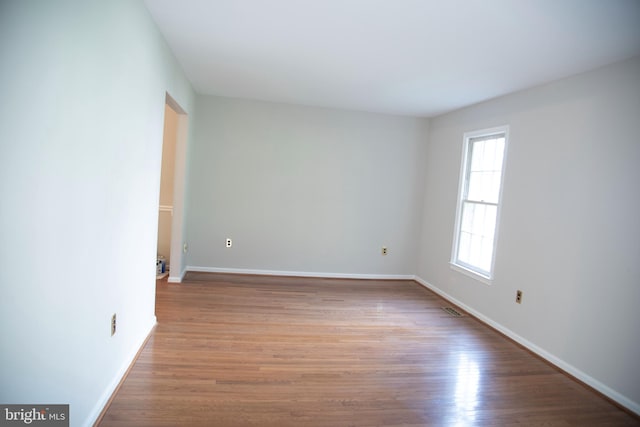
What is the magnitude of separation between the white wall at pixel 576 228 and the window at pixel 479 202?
187 millimetres

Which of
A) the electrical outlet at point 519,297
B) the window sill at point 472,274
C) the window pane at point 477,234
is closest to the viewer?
the electrical outlet at point 519,297

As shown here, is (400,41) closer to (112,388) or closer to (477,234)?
(477,234)

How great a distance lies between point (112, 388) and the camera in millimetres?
2078

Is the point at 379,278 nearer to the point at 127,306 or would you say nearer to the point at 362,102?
the point at 362,102

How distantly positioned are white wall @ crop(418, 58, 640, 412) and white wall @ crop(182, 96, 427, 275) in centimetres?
155

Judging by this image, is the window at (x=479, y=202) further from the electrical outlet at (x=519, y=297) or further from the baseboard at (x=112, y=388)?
the baseboard at (x=112, y=388)

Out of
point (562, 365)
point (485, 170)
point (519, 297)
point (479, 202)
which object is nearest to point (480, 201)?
point (479, 202)

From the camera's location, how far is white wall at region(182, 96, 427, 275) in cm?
474

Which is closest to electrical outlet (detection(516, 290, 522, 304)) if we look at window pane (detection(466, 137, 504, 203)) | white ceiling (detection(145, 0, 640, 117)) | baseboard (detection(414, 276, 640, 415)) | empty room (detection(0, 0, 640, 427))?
empty room (detection(0, 0, 640, 427))

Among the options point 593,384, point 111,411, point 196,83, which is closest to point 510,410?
point 593,384

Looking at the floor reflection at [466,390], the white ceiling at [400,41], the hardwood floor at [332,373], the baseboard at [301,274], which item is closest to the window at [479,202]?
the white ceiling at [400,41]

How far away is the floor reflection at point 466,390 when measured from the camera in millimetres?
2143

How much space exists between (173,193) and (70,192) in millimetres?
3025

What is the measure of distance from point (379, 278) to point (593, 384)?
2913mm
